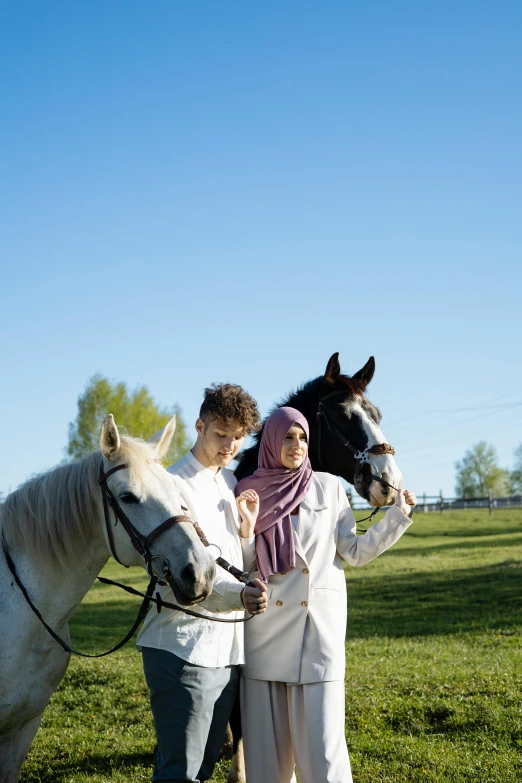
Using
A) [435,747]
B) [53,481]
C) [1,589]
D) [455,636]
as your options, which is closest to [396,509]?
[53,481]

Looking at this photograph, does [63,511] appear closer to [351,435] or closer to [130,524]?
[130,524]

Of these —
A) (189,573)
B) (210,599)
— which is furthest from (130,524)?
(210,599)

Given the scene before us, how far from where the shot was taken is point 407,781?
492cm

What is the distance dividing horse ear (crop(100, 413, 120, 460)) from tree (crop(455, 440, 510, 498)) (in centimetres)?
8878

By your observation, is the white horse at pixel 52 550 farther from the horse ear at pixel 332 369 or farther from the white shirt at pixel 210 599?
the horse ear at pixel 332 369

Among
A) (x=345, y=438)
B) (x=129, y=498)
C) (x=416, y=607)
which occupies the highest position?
(x=345, y=438)

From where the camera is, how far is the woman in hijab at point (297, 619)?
3.58 m

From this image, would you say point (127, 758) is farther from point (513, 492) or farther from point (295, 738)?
point (513, 492)

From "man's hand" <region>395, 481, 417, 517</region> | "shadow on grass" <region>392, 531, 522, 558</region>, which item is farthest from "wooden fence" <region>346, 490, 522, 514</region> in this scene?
"man's hand" <region>395, 481, 417, 517</region>

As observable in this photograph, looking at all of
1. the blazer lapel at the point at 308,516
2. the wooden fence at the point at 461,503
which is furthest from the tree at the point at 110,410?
the blazer lapel at the point at 308,516

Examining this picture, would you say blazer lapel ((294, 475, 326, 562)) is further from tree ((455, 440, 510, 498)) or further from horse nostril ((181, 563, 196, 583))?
tree ((455, 440, 510, 498))

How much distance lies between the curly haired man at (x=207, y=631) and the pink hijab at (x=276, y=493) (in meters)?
0.09

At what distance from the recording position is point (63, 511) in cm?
348

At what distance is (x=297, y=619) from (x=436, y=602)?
1299 centimetres
